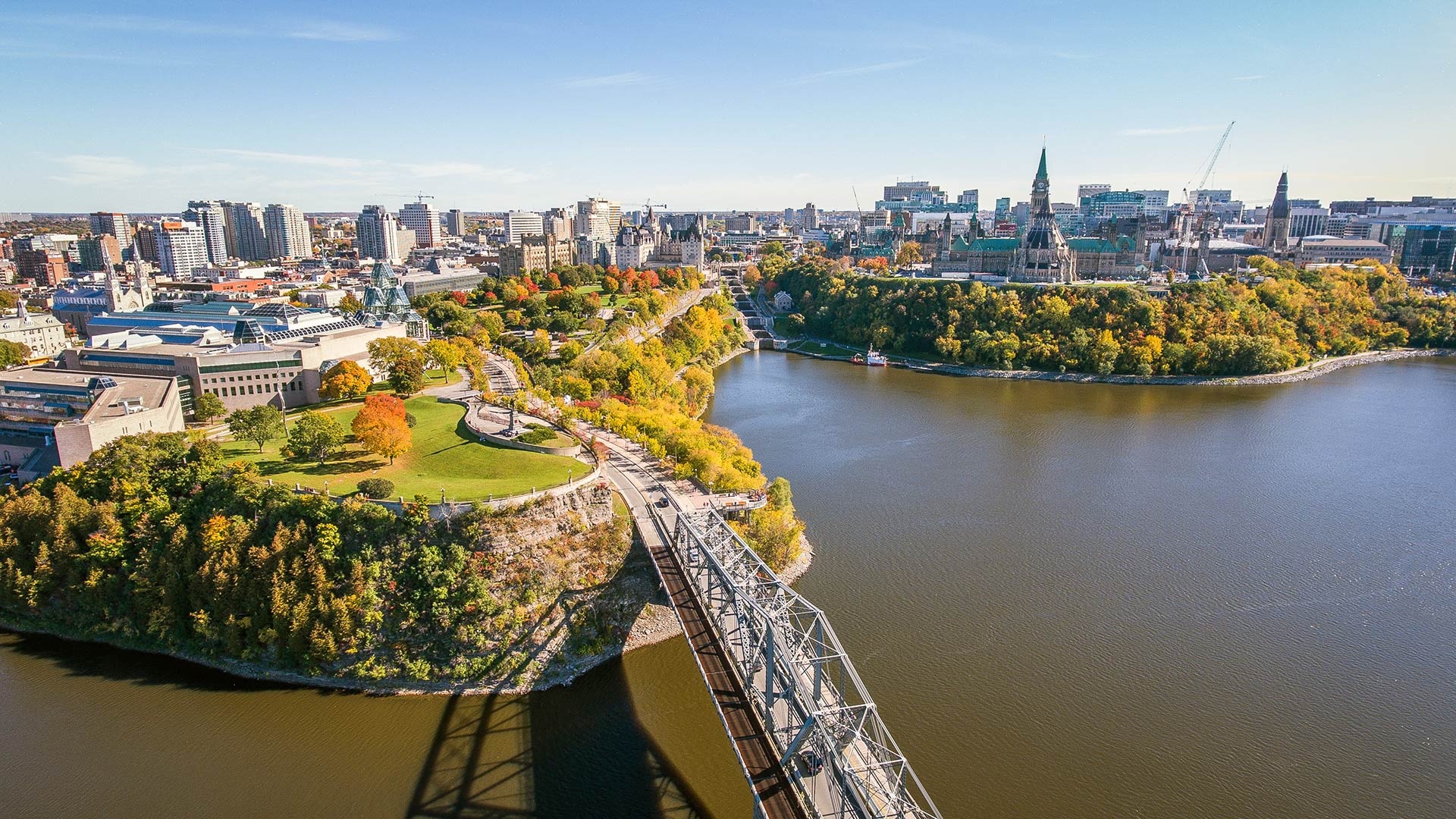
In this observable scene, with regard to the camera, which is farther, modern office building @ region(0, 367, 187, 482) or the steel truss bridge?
modern office building @ region(0, 367, 187, 482)

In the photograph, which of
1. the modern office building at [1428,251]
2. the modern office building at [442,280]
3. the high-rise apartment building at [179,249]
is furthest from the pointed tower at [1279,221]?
the high-rise apartment building at [179,249]

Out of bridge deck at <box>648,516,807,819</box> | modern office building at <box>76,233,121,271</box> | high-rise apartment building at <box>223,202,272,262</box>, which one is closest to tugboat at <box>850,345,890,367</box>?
bridge deck at <box>648,516,807,819</box>

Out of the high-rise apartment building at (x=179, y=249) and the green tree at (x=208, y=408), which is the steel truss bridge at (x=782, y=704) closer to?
the green tree at (x=208, y=408)

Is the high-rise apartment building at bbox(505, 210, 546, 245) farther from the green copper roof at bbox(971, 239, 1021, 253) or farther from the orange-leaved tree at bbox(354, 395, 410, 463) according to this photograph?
the orange-leaved tree at bbox(354, 395, 410, 463)

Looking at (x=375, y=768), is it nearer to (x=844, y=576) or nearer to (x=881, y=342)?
(x=844, y=576)

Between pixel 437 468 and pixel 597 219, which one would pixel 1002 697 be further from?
pixel 597 219
